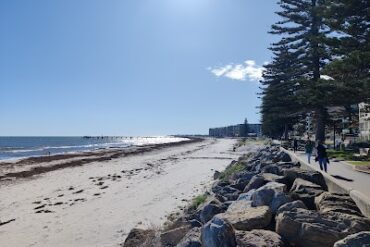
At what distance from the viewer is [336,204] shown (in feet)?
24.1

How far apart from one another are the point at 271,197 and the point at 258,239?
7.31 ft

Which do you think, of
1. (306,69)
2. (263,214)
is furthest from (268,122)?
(263,214)

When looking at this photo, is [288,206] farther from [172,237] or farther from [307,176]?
[307,176]

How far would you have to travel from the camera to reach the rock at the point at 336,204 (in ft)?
23.2

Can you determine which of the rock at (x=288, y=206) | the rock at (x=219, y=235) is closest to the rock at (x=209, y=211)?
the rock at (x=288, y=206)

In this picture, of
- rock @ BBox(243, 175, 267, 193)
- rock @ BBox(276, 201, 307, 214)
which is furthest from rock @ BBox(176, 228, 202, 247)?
rock @ BBox(243, 175, 267, 193)

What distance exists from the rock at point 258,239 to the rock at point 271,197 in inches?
62.0

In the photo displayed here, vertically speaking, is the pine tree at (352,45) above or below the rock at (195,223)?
above

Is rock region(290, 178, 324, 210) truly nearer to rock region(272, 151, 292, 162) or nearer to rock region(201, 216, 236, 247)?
rock region(201, 216, 236, 247)

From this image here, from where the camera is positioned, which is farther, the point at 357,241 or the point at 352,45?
the point at 352,45

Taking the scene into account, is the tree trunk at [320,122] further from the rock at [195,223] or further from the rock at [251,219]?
the rock at [251,219]

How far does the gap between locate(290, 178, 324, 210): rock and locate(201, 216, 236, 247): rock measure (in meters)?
2.89

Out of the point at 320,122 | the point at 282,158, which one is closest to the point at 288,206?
the point at 282,158

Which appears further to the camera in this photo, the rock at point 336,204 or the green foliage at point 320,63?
the green foliage at point 320,63
